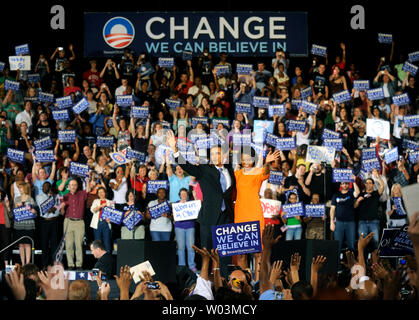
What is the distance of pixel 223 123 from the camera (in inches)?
455

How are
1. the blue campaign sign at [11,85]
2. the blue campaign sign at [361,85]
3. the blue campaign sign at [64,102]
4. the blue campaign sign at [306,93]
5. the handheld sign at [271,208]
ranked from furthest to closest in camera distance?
the blue campaign sign at [361,85] → the blue campaign sign at [11,85] → the blue campaign sign at [306,93] → the blue campaign sign at [64,102] → the handheld sign at [271,208]

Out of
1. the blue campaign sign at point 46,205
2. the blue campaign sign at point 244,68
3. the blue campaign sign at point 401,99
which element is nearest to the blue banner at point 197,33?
the blue campaign sign at point 244,68

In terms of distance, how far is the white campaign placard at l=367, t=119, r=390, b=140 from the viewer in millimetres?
11367

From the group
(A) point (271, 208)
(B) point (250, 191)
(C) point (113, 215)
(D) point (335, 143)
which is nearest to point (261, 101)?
(D) point (335, 143)

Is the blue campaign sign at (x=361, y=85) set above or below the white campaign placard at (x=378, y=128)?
above

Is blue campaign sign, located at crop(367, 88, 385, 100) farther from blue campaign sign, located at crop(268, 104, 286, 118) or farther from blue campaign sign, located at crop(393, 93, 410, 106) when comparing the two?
blue campaign sign, located at crop(268, 104, 286, 118)

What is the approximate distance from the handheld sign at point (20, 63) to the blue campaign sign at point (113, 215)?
4.73m

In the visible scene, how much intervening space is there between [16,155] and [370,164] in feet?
19.4

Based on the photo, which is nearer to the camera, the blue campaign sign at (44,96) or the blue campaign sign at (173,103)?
the blue campaign sign at (173,103)

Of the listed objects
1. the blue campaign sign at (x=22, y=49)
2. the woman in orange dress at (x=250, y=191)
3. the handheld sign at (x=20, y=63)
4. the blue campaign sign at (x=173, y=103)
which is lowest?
the woman in orange dress at (x=250, y=191)

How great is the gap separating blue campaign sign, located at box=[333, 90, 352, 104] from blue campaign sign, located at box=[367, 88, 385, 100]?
1.50 feet

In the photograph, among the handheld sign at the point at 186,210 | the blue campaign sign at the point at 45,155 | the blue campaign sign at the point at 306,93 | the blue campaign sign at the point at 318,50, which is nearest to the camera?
the handheld sign at the point at 186,210

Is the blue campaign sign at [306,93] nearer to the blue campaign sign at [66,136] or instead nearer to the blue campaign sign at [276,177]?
the blue campaign sign at [276,177]

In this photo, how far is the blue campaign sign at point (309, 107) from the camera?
39.3 ft
